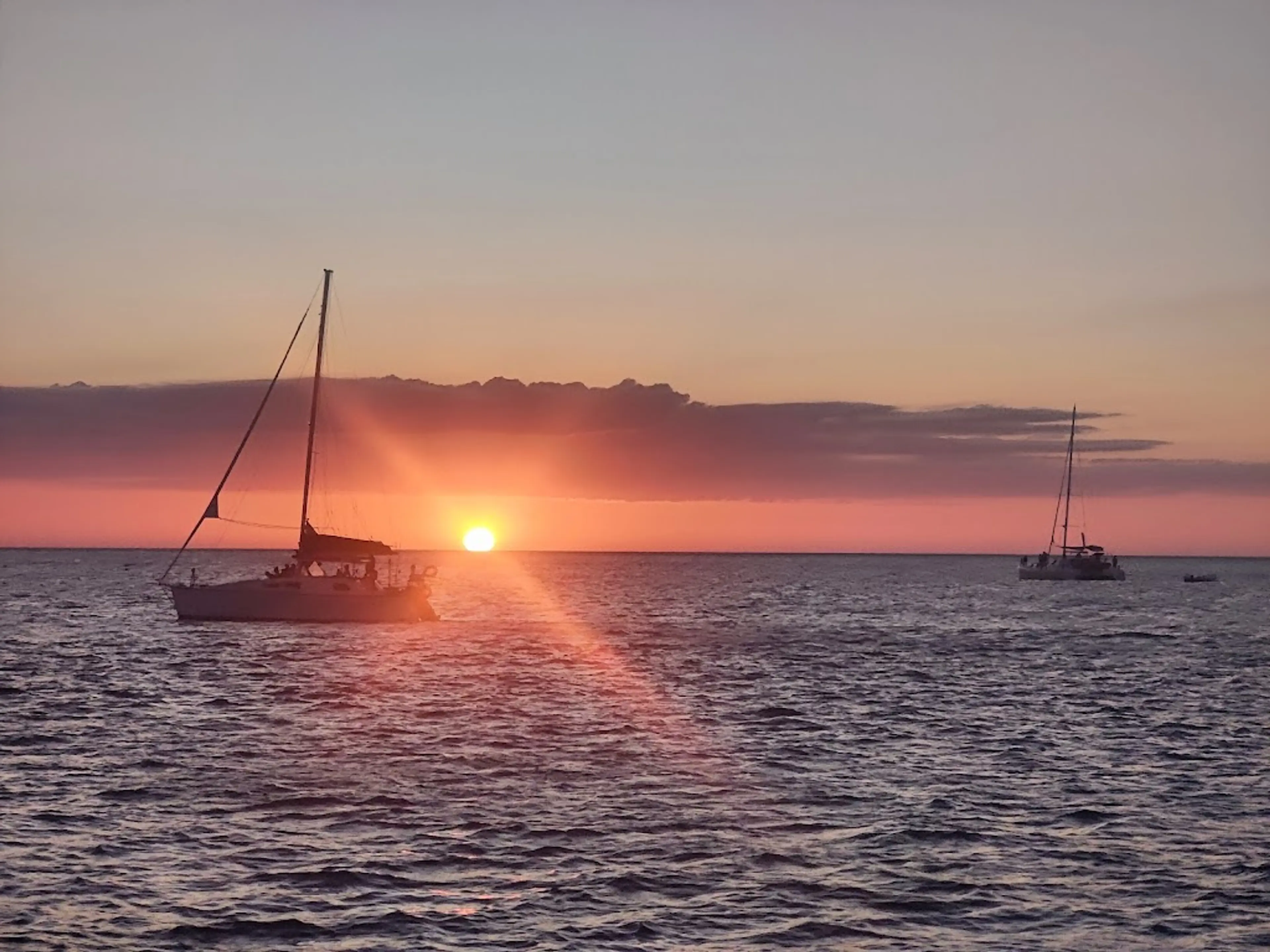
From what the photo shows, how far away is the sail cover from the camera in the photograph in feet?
263

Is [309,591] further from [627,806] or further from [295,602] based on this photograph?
[627,806]

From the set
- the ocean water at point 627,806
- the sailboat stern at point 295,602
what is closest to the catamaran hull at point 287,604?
the sailboat stern at point 295,602

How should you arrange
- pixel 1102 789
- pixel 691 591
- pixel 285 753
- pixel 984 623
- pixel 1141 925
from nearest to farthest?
pixel 1141 925 < pixel 1102 789 < pixel 285 753 < pixel 984 623 < pixel 691 591

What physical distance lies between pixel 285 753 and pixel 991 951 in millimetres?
22058

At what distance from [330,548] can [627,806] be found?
52.8m

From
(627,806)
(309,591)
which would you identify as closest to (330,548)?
(309,591)

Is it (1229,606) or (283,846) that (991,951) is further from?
(1229,606)

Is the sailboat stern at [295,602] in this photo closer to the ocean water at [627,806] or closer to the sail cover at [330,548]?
the sail cover at [330,548]

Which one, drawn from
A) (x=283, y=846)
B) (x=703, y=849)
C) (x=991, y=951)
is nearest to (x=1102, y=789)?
(x=703, y=849)

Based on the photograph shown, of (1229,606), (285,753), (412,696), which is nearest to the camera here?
(285,753)

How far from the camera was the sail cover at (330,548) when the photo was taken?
263 ft

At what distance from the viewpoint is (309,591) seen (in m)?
79.6

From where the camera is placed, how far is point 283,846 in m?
25.8

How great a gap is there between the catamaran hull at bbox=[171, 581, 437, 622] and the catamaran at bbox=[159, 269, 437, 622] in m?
0.04
